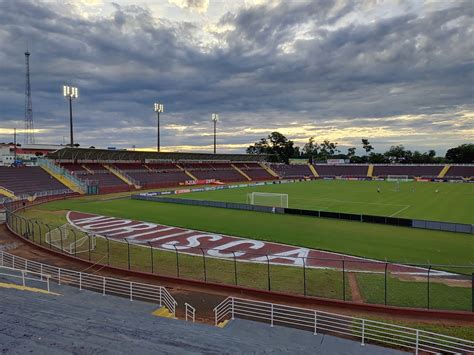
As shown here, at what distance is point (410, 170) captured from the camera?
114 meters

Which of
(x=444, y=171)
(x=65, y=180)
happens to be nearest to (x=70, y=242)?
(x=65, y=180)

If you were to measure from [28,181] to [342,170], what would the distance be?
97.6 metres

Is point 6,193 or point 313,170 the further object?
point 313,170

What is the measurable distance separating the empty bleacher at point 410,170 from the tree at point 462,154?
52417 mm

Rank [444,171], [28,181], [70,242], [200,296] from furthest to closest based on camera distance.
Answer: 1. [444,171]
2. [28,181]
3. [70,242]
4. [200,296]

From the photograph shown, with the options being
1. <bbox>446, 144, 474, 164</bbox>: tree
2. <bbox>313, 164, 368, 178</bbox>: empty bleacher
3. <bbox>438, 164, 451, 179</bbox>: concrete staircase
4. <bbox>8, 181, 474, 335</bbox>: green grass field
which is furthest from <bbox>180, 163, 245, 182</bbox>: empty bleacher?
<bbox>446, 144, 474, 164</bbox>: tree

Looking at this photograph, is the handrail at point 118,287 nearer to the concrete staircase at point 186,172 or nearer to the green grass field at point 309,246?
the green grass field at point 309,246

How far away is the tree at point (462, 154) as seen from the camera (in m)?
151

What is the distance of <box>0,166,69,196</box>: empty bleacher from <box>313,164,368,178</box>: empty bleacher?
85.5 meters

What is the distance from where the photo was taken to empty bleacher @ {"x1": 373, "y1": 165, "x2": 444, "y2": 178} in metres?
109

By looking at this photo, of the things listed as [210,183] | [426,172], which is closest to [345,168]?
[426,172]

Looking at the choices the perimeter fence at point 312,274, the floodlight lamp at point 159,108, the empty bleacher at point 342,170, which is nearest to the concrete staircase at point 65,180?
the floodlight lamp at point 159,108

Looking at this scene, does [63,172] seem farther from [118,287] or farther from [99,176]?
[118,287]

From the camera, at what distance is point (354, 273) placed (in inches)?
769
